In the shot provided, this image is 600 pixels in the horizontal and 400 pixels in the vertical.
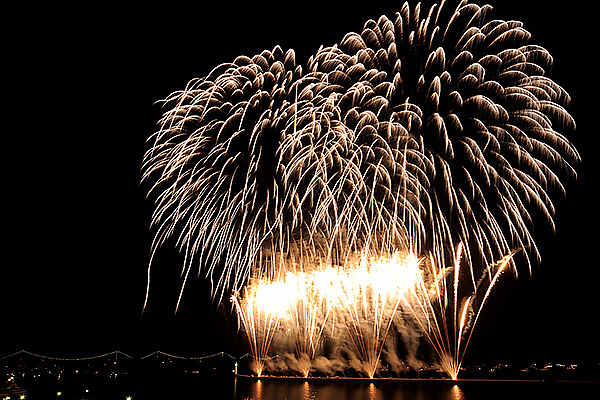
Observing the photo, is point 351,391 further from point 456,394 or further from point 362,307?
point 456,394

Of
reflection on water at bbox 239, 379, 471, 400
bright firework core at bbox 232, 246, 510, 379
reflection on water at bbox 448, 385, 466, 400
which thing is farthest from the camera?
bright firework core at bbox 232, 246, 510, 379

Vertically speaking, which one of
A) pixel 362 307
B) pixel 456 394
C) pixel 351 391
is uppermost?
pixel 362 307

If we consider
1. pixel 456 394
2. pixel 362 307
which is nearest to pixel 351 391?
pixel 362 307

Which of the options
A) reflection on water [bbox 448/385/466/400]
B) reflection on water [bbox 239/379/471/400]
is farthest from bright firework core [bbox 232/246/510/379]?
reflection on water [bbox 448/385/466/400]

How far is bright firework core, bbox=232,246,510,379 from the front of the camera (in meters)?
25.3

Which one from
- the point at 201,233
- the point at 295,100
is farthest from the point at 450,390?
the point at 295,100

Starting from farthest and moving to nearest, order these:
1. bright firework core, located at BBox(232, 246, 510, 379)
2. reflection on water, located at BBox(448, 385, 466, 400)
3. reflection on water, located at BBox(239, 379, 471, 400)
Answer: bright firework core, located at BBox(232, 246, 510, 379) → reflection on water, located at BBox(239, 379, 471, 400) → reflection on water, located at BBox(448, 385, 466, 400)

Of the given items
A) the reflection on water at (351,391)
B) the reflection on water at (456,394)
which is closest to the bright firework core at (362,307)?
the reflection on water at (351,391)

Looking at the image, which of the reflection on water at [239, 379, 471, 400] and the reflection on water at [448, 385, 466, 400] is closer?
the reflection on water at [448, 385, 466, 400]

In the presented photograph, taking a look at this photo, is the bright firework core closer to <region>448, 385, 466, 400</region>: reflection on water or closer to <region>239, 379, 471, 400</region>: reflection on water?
<region>239, 379, 471, 400</region>: reflection on water

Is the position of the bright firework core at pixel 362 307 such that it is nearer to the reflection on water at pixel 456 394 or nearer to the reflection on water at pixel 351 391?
the reflection on water at pixel 351 391

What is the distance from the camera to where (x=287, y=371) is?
A: 37219mm

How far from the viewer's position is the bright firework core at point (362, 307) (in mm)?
25328

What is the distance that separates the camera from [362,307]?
91.2 feet
